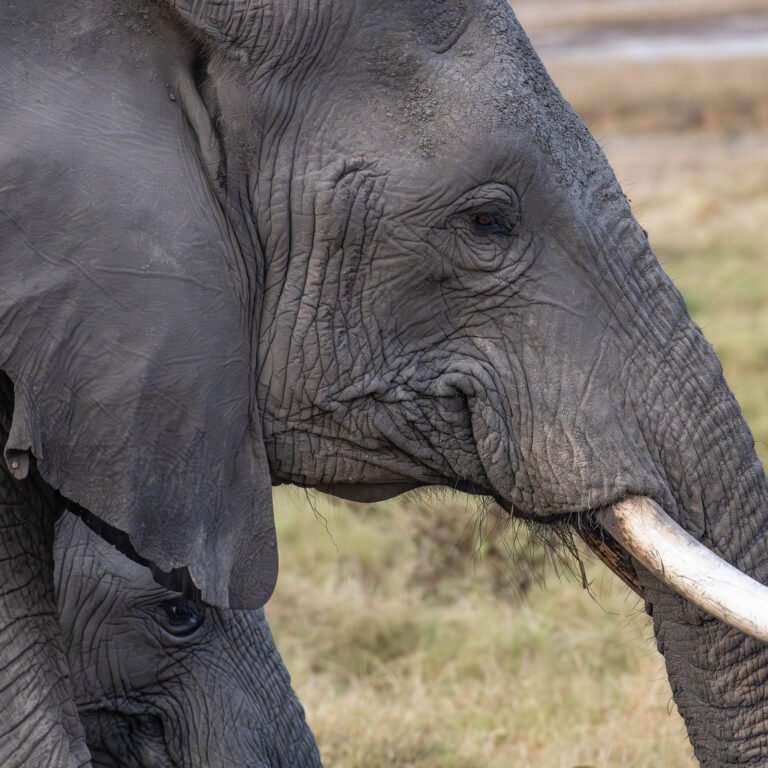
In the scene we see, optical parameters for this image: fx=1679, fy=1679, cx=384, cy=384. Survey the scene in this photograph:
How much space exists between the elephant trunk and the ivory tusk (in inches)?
2.6

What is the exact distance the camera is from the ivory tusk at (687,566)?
266 centimetres

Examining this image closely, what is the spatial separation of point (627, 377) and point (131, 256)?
2.84 ft

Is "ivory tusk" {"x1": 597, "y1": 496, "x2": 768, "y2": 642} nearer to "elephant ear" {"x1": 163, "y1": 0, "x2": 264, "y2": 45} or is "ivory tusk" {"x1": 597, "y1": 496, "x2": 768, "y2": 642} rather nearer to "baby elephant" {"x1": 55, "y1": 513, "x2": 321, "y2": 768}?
"elephant ear" {"x1": 163, "y1": 0, "x2": 264, "y2": 45}

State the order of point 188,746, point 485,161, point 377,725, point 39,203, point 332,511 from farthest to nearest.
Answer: point 332,511 → point 377,725 → point 188,746 → point 485,161 → point 39,203

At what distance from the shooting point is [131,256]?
2689 mm

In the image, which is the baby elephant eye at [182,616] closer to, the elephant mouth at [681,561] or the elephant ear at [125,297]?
the elephant ear at [125,297]

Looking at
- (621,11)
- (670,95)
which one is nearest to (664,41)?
(621,11)

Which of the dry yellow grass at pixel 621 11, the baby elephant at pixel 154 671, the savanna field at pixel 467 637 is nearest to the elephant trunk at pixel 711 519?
the savanna field at pixel 467 637

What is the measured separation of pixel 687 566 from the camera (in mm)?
2730

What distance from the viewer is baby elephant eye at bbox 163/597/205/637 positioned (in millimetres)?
3918

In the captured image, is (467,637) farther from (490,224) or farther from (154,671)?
(490,224)

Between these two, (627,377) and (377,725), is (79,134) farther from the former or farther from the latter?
(377,725)

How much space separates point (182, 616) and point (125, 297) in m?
1.41

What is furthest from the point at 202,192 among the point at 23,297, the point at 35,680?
the point at 35,680
